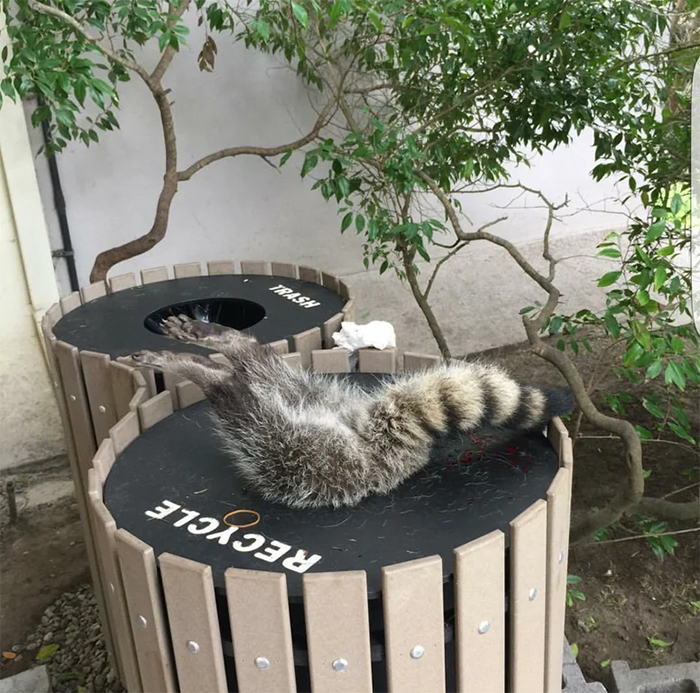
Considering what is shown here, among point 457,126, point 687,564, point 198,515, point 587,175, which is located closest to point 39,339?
point 457,126

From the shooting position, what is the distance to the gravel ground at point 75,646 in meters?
2.65

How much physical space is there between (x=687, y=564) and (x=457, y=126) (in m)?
1.98

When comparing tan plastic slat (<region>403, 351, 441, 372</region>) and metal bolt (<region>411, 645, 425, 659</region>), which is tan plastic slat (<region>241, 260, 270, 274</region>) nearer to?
tan plastic slat (<region>403, 351, 441, 372</region>)

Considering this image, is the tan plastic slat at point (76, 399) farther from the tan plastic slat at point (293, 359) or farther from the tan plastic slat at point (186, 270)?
the tan plastic slat at point (186, 270)

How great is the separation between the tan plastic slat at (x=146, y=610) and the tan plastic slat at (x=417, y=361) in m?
0.83

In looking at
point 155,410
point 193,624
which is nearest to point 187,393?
point 155,410

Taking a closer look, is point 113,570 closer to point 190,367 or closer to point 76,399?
point 190,367

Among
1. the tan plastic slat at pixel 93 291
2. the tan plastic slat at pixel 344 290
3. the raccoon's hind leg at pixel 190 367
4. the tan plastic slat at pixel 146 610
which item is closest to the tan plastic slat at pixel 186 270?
the tan plastic slat at pixel 93 291

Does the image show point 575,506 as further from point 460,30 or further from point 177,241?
point 177,241

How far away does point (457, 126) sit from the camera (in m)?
3.18

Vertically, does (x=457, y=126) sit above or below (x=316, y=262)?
above

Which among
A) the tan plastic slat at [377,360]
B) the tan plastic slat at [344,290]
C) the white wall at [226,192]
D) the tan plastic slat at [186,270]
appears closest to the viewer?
the tan plastic slat at [377,360]

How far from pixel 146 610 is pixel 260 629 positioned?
0.70 feet

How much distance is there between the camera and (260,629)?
1.14m
